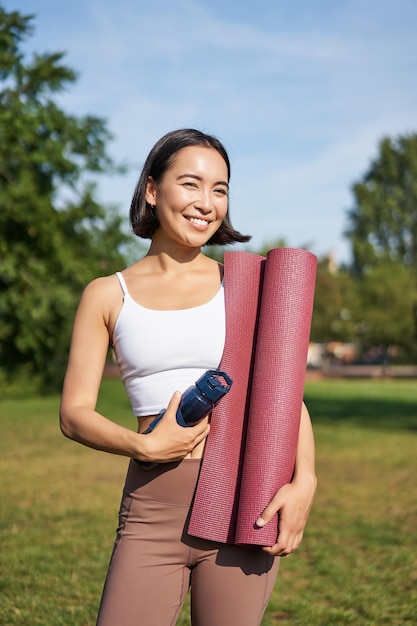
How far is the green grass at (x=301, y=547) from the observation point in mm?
5301

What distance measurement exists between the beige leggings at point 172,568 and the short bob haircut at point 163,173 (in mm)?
730

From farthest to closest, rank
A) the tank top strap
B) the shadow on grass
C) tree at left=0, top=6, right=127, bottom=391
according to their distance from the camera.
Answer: tree at left=0, top=6, right=127, bottom=391 → the shadow on grass → the tank top strap

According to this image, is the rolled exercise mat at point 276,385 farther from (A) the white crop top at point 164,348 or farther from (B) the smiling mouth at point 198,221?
(B) the smiling mouth at point 198,221

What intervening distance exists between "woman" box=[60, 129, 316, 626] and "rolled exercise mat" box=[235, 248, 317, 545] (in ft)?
0.14

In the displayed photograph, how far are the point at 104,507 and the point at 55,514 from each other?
567 millimetres

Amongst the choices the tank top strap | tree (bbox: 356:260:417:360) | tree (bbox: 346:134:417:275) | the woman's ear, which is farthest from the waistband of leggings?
tree (bbox: 346:134:417:275)

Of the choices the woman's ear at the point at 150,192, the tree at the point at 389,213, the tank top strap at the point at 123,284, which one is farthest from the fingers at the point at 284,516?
the tree at the point at 389,213

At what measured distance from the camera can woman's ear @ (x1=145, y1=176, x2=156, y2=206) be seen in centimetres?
250

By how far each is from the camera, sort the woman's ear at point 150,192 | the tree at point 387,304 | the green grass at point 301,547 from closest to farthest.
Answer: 1. the woman's ear at point 150,192
2. the green grass at point 301,547
3. the tree at point 387,304

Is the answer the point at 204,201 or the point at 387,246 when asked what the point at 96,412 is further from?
the point at 387,246

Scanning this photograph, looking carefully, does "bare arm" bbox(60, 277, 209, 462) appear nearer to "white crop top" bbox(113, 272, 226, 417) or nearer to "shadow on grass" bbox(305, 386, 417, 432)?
"white crop top" bbox(113, 272, 226, 417)

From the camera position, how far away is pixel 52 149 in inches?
1077

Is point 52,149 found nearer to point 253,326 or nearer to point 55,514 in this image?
point 55,514

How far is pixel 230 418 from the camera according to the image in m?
2.28
